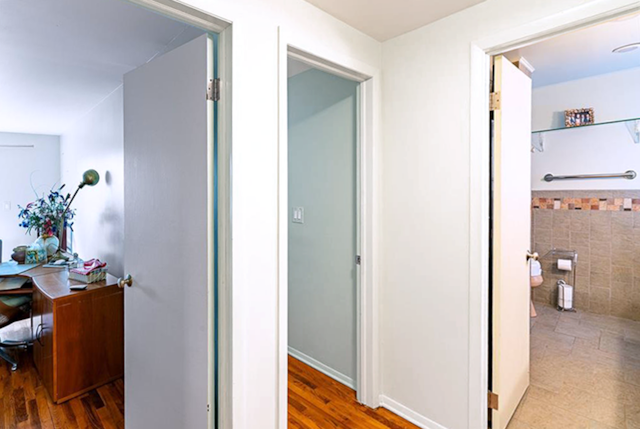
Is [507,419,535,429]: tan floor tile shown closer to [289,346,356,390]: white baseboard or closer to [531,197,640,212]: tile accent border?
[289,346,356,390]: white baseboard

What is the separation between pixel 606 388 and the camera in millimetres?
2268

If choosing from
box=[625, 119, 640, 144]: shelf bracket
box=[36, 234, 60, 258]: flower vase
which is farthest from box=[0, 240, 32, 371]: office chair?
box=[625, 119, 640, 144]: shelf bracket

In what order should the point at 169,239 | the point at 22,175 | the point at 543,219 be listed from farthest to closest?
the point at 22,175 → the point at 543,219 → the point at 169,239

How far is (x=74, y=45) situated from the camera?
2191mm

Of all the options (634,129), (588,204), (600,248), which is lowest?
(600,248)

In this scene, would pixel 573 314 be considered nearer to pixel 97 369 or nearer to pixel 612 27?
pixel 612 27

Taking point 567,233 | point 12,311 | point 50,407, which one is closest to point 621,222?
point 567,233

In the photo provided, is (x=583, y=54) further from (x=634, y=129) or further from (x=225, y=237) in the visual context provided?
(x=225, y=237)

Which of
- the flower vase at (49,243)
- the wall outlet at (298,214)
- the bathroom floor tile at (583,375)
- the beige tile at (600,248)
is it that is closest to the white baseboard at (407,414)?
the bathroom floor tile at (583,375)

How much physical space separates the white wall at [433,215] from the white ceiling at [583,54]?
41cm

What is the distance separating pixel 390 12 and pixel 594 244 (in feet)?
10.9

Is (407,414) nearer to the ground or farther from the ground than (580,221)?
nearer to the ground

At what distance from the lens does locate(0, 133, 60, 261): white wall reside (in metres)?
5.19

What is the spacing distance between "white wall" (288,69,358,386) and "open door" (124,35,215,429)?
1132 millimetres
